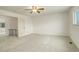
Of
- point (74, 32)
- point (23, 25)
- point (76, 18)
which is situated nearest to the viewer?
point (76, 18)

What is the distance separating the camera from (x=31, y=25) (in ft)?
5.07

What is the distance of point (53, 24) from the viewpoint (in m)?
1.47

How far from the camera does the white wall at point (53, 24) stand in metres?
1.42

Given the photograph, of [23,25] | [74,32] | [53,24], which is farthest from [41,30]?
[74,32]

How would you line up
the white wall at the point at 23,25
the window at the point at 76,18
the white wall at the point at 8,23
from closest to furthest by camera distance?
the window at the point at 76,18
the white wall at the point at 8,23
the white wall at the point at 23,25

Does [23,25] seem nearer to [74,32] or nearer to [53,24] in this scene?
[53,24]

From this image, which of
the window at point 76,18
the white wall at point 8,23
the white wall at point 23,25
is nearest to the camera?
the window at point 76,18

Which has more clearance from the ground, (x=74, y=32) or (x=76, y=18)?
(x=76, y=18)

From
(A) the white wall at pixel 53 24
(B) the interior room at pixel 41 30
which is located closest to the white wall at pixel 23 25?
(B) the interior room at pixel 41 30

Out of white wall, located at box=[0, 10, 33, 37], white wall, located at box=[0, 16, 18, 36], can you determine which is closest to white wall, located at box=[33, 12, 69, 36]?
white wall, located at box=[0, 10, 33, 37]

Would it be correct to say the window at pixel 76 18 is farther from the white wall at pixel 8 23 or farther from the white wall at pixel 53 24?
the white wall at pixel 8 23
